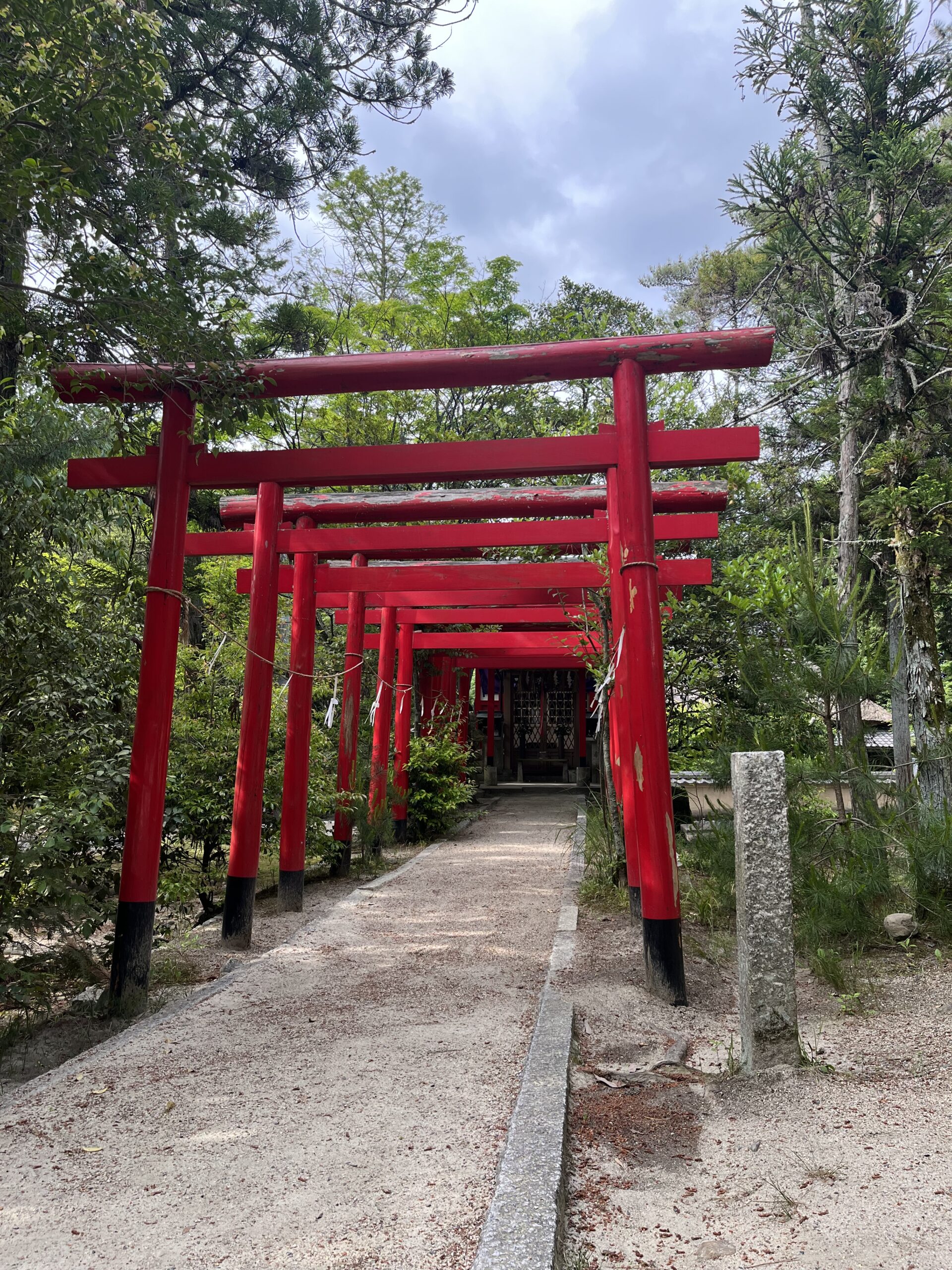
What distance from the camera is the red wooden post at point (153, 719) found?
4.81 metres

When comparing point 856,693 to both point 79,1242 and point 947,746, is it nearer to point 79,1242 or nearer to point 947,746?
point 947,746

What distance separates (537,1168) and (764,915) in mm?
1393

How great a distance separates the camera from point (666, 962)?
4.57m

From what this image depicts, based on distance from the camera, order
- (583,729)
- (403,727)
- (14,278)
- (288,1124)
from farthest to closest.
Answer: (583,729) < (403,727) < (14,278) < (288,1124)

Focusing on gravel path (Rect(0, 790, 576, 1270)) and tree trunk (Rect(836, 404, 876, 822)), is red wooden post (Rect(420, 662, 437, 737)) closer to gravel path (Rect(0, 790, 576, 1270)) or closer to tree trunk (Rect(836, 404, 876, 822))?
tree trunk (Rect(836, 404, 876, 822))

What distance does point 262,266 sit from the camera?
659cm

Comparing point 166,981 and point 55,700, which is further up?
point 55,700

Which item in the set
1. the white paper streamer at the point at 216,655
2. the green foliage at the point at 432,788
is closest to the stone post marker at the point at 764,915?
the white paper streamer at the point at 216,655

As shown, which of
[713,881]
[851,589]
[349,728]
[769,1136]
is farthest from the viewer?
[349,728]

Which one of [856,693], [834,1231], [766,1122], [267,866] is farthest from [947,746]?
[267,866]

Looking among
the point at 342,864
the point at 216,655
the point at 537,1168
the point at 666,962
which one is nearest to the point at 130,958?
the point at 216,655

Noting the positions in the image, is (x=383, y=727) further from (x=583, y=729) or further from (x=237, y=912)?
(x=583, y=729)

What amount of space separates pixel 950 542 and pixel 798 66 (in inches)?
167

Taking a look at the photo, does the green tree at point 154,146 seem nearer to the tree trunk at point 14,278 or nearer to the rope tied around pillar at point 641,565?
the tree trunk at point 14,278
